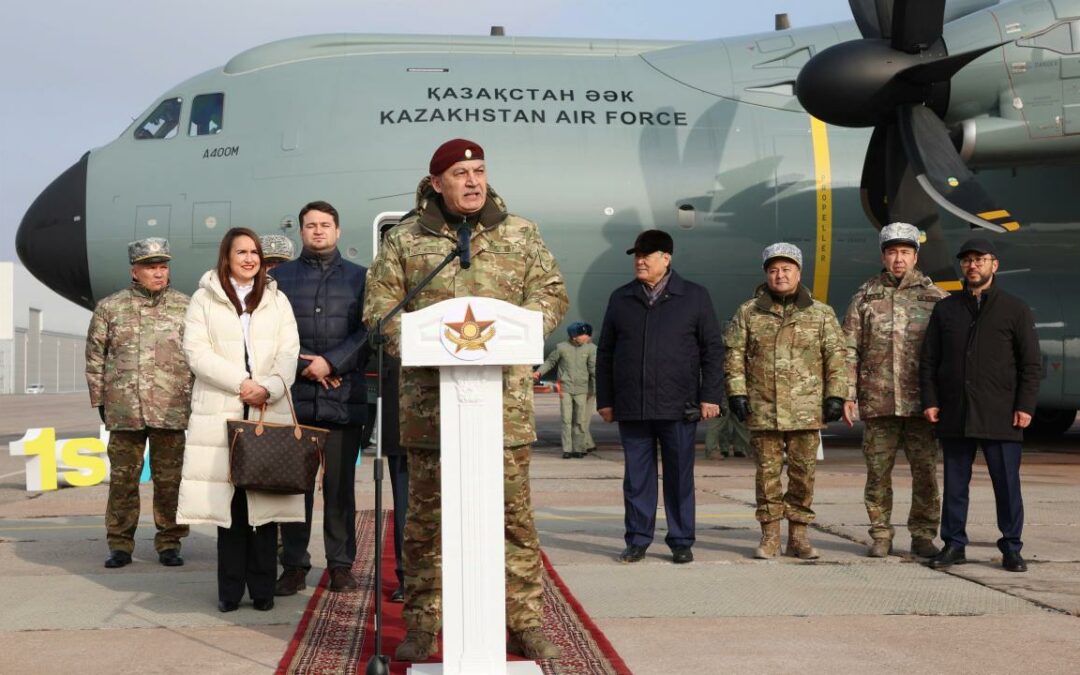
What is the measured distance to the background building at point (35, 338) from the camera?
6212cm

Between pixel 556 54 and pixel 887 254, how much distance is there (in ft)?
24.5

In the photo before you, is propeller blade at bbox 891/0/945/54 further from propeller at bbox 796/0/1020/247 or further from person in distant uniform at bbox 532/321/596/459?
person in distant uniform at bbox 532/321/596/459

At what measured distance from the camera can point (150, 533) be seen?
27.1ft

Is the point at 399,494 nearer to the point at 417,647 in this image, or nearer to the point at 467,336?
the point at 417,647

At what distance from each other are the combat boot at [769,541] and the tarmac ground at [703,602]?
10 centimetres

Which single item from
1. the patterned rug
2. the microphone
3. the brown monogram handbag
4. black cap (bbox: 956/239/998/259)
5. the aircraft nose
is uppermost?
the aircraft nose

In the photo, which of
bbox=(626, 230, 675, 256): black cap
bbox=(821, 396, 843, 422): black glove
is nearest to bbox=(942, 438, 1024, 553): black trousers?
bbox=(821, 396, 843, 422): black glove

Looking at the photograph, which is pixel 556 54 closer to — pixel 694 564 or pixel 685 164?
pixel 685 164

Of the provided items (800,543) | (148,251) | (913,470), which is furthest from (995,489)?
(148,251)

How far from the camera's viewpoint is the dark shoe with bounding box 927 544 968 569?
6.47 meters

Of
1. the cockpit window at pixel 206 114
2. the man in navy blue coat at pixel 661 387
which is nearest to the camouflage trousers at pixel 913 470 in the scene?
the man in navy blue coat at pixel 661 387

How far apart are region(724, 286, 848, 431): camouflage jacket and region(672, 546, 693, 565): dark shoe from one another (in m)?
0.84

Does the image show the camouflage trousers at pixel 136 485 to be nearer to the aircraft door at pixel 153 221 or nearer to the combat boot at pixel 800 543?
the combat boot at pixel 800 543

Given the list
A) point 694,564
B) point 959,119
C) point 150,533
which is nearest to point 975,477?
point 959,119
